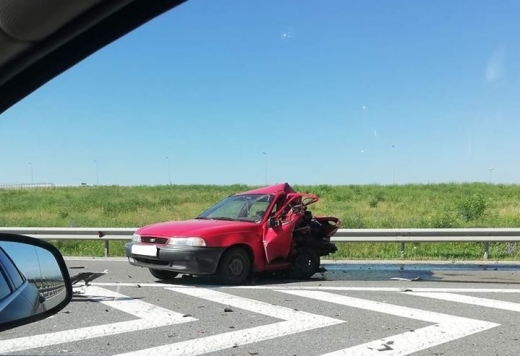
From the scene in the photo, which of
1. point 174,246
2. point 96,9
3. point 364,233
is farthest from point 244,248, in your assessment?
point 96,9

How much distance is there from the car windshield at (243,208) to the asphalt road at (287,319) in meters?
1.14

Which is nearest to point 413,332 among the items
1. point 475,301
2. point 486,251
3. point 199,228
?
point 475,301

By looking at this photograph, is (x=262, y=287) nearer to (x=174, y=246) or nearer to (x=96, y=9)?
(x=174, y=246)

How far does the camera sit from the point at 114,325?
6.27 meters

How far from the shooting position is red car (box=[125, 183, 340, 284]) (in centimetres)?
864

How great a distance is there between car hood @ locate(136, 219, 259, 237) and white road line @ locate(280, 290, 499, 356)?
1854mm

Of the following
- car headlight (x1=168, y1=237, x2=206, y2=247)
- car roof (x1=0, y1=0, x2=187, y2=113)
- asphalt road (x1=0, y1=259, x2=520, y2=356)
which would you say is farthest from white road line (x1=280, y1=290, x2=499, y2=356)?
car roof (x1=0, y1=0, x2=187, y2=113)

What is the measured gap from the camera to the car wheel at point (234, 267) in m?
8.85

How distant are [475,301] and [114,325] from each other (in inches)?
187

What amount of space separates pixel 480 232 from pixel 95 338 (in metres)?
9.13

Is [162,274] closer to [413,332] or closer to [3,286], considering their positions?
[413,332]

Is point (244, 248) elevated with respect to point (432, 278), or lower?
elevated

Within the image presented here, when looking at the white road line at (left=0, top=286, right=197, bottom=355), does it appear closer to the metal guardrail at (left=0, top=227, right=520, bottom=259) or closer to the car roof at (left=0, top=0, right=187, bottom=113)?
the car roof at (left=0, top=0, right=187, bottom=113)

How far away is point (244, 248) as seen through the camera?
29.8 ft
